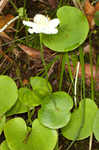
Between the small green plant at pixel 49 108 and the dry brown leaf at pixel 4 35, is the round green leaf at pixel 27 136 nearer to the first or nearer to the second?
the small green plant at pixel 49 108

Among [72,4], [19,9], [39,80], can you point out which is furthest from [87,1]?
[39,80]

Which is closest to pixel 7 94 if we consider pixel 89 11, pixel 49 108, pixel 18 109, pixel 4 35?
pixel 18 109

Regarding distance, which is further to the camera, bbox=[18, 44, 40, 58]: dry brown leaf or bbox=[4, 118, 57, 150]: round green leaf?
bbox=[18, 44, 40, 58]: dry brown leaf

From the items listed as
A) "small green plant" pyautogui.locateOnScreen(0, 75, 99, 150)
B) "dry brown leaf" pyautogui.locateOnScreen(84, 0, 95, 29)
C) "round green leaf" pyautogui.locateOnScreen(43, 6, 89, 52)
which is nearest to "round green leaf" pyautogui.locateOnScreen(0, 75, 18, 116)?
"small green plant" pyautogui.locateOnScreen(0, 75, 99, 150)

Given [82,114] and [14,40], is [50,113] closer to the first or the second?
[82,114]

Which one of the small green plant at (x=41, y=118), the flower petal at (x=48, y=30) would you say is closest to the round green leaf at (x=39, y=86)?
the small green plant at (x=41, y=118)

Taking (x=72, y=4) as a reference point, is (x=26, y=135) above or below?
below

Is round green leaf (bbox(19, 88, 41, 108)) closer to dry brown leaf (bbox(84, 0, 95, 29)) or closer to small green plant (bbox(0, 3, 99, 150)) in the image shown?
small green plant (bbox(0, 3, 99, 150))
